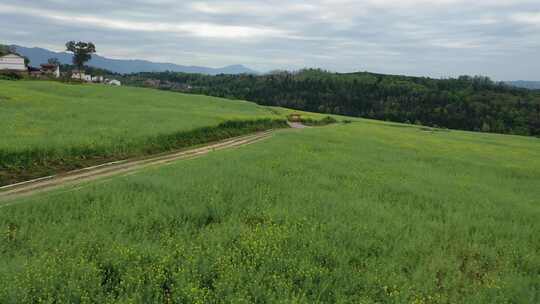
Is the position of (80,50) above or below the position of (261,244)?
above

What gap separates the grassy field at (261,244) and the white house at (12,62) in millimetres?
95284

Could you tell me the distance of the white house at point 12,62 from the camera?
8394 centimetres

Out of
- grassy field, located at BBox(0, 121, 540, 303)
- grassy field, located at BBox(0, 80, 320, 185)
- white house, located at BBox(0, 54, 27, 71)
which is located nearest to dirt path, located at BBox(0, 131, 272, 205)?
grassy field, located at BBox(0, 80, 320, 185)

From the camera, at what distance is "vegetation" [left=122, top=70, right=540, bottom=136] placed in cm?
10756

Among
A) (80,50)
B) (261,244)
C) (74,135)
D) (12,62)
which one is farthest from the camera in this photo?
(80,50)

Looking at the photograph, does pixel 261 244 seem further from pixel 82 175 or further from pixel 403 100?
pixel 403 100

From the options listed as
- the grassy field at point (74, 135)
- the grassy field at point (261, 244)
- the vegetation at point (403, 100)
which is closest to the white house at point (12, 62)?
the vegetation at point (403, 100)

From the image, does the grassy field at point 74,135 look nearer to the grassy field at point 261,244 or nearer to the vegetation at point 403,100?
the grassy field at point 261,244

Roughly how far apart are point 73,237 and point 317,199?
664cm

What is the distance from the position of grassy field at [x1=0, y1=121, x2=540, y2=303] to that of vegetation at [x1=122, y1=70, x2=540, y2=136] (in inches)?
4177

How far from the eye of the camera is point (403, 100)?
132m

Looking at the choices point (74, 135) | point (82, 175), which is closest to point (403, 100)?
point (74, 135)

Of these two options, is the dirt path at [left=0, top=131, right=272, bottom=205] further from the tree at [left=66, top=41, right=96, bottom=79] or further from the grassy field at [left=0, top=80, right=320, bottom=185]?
the tree at [left=66, top=41, right=96, bottom=79]

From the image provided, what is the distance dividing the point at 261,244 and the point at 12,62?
10385 cm
